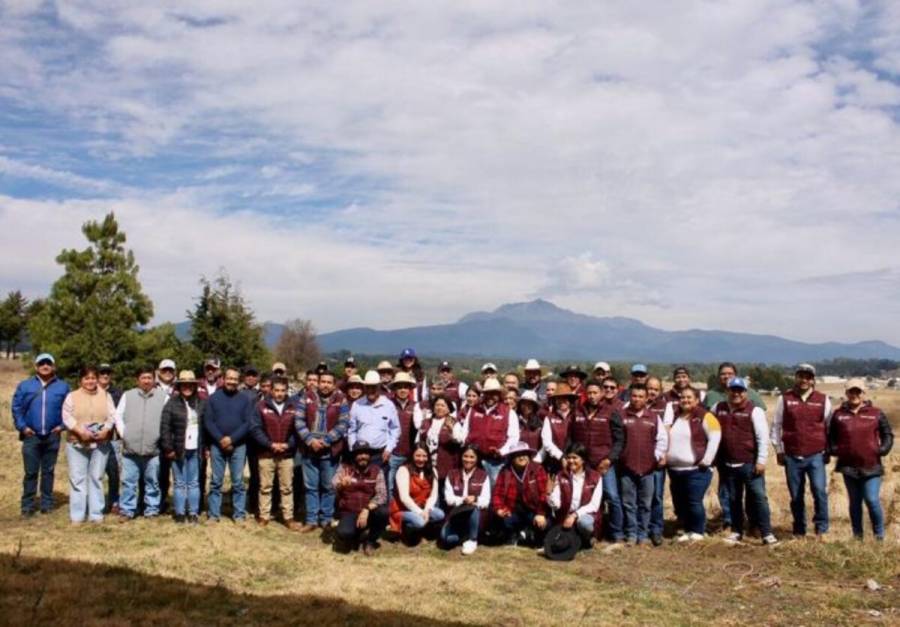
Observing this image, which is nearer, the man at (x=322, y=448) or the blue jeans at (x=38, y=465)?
the blue jeans at (x=38, y=465)

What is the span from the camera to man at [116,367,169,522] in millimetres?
9656

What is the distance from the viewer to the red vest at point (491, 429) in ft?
31.9

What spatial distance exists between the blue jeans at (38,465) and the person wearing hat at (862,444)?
33.5 feet

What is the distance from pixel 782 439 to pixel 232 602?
6955 millimetres

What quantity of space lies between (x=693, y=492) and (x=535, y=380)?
279 cm

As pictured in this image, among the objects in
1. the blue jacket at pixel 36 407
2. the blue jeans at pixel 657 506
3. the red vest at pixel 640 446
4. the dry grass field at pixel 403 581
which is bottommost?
the dry grass field at pixel 403 581

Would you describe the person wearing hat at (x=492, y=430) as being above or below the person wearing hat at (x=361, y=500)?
above

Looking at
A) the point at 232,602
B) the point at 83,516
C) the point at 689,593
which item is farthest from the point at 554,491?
the point at 83,516

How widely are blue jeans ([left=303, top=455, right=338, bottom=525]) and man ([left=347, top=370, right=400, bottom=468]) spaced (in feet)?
1.78

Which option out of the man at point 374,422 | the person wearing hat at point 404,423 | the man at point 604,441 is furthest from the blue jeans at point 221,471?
the man at point 604,441

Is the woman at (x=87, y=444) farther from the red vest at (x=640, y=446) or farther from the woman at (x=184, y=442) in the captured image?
the red vest at (x=640, y=446)

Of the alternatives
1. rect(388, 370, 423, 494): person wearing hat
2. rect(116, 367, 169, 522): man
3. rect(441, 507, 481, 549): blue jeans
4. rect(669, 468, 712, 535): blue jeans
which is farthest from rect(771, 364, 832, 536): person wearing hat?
rect(116, 367, 169, 522): man

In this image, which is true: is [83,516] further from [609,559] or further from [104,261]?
[104,261]

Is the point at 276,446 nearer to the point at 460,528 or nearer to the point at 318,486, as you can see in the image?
the point at 318,486
